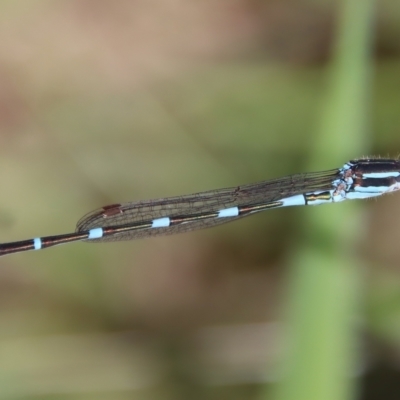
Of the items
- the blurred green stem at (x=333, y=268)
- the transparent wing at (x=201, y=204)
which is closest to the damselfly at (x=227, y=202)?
the transparent wing at (x=201, y=204)

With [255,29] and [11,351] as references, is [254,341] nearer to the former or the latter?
[11,351]

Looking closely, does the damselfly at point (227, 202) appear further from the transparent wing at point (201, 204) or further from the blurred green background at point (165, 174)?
the blurred green background at point (165, 174)

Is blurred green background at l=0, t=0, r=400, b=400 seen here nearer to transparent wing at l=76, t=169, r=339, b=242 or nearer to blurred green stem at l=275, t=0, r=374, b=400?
transparent wing at l=76, t=169, r=339, b=242

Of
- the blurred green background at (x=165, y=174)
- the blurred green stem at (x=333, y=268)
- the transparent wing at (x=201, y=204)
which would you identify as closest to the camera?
the blurred green stem at (x=333, y=268)

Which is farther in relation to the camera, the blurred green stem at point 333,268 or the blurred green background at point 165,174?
the blurred green background at point 165,174

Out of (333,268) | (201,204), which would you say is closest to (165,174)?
(201,204)

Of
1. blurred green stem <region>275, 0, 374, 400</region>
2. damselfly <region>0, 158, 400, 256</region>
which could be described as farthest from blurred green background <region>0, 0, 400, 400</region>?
blurred green stem <region>275, 0, 374, 400</region>

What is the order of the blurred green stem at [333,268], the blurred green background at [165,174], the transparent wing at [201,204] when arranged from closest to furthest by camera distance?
the blurred green stem at [333,268] < the blurred green background at [165,174] < the transparent wing at [201,204]
